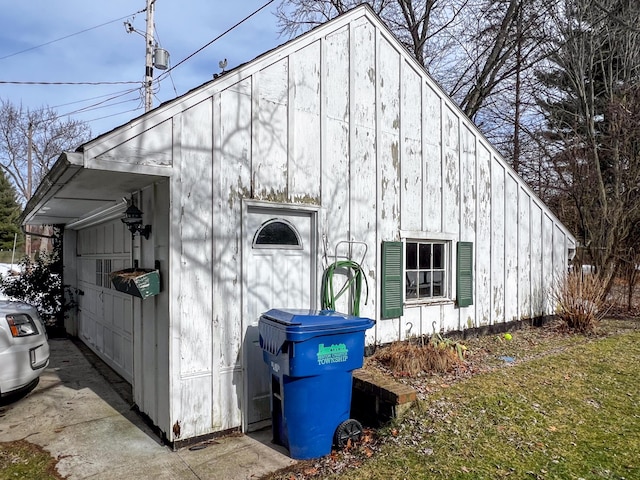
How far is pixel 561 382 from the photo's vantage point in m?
5.38

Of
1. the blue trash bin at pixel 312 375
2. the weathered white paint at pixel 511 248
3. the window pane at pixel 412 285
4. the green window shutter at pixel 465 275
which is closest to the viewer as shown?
the blue trash bin at pixel 312 375

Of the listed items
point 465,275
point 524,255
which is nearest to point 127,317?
point 465,275

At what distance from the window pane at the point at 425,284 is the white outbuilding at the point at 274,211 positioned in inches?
1.2

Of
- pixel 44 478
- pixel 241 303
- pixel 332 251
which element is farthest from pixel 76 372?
pixel 332 251

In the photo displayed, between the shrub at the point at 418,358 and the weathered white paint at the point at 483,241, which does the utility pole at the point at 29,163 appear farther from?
the shrub at the point at 418,358

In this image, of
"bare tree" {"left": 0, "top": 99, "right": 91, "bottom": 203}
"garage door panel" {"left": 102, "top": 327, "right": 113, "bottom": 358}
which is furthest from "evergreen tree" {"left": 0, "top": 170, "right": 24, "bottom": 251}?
"garage door panel" {"left": 102, "top": 327, "right": 113, "bottom": 358}

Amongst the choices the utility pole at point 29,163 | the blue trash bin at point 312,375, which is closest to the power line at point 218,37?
the blue trash bin at point 312,375

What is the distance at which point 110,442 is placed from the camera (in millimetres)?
4098

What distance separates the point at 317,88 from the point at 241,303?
278 centimetres

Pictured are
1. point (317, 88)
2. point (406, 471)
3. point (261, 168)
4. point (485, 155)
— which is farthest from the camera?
point (485, 155)

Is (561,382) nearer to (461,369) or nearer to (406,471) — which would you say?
(461,369)

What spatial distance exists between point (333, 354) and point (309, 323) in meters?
0.38

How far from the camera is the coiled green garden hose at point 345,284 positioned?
17.0ft

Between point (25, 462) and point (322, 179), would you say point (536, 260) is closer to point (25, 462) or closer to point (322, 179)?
point (322, 179)
